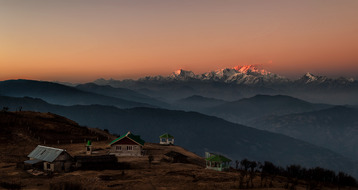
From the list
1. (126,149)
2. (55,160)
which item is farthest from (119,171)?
(126,149)

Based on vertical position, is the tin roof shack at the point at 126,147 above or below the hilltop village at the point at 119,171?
above

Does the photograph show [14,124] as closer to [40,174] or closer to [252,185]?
[40,174]

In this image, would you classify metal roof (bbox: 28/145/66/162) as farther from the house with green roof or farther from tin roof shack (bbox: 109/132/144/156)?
the house with green roof

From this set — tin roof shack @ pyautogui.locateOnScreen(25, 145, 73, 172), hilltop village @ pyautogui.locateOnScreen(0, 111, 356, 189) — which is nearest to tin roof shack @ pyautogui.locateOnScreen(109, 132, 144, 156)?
hilltop village @ pyautogui.locateOnScreen(0, 111, 356, 189)

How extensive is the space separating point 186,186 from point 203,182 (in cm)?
446

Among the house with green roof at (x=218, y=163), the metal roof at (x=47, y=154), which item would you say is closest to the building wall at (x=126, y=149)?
the metal roof at (x=47, y=154)

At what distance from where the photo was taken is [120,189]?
4444cm

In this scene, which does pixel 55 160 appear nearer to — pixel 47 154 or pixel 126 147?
pixel 47 154

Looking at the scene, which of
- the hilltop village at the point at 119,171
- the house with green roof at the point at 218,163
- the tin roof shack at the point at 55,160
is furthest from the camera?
the house with green roof at the point at 218,163

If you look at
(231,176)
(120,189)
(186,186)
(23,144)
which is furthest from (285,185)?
(23,144)

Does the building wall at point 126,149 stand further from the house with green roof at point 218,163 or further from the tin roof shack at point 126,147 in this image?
the house with green roof at point 218,163

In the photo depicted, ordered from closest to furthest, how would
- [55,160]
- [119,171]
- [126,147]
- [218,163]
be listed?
1. [55,160]
2. [119,171]
3. [218,163]
4. [126,147]

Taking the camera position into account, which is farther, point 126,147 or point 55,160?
point 126,147

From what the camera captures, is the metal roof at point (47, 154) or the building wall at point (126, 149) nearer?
the metal roof at point (47, 154)
